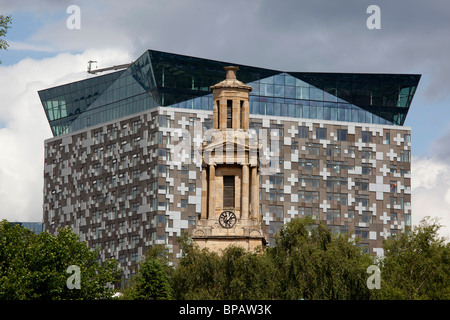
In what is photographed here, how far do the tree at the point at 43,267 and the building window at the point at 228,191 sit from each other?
16373 mm

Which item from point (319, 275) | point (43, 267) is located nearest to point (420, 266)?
point (319, 275)

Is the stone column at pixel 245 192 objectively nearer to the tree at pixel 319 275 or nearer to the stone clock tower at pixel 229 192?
the stone clock tower at pixel 229 192

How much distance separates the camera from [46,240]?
14012 cm

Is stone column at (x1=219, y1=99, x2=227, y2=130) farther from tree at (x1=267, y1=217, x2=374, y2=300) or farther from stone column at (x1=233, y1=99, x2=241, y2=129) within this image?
tree at (x1=267, y1=217, x2=374, y2=300)

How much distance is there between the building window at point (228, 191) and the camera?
149m

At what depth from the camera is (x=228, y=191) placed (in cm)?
14912

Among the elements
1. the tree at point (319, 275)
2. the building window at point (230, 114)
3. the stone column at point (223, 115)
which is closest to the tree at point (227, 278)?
the tree at point (319, 275)
